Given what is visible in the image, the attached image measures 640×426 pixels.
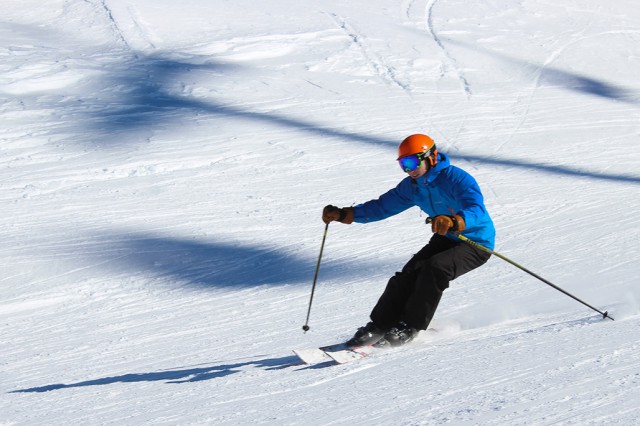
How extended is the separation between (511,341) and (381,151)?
822 cm

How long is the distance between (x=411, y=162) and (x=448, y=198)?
312 millimetres

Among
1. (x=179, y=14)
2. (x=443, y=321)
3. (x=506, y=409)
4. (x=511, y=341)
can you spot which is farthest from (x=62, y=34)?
(x=506, y=409)

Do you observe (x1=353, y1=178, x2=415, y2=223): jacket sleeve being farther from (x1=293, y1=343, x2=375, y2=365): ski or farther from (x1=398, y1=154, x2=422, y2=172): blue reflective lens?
(x1=293, y1=343, x2=375, y2=365): ski

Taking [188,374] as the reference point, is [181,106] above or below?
below

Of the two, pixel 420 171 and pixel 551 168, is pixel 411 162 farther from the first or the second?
pixel 551 168

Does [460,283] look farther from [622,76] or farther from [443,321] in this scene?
[622,76]

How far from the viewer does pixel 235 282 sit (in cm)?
854

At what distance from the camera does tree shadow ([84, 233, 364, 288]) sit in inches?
341

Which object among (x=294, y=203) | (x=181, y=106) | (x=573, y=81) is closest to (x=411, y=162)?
(x=294, y=203)

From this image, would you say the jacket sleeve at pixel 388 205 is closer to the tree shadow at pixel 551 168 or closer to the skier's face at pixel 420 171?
the skier's face at pixel 420 171

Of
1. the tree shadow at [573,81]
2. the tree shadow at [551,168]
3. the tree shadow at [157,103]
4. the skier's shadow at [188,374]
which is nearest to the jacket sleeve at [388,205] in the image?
the skier's shadow at [188,374]

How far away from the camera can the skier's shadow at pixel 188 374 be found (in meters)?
5.37

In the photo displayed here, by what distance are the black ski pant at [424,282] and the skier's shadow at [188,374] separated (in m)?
0.62

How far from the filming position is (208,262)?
29.9 feet
